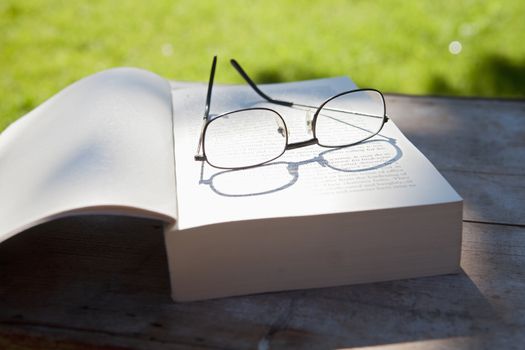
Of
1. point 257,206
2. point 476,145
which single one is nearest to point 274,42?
point 476,145

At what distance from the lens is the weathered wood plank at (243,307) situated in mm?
665

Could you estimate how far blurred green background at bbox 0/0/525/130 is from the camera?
2.54 metres

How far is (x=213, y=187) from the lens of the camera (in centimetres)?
78

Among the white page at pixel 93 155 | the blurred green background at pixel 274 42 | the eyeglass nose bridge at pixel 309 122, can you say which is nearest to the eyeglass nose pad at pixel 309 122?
the eyeglass nose bridge at pixel 309 122

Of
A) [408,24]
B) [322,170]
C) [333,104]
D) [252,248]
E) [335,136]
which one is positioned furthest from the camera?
[408,24]

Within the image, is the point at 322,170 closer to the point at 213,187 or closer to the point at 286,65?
the point at 213,187

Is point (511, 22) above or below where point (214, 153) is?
above

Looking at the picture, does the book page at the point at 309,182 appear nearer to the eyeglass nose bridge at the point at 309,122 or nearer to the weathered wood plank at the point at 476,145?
the eyeglass nose bridge at the point at 309,122

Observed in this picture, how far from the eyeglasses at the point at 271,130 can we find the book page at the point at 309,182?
2cm

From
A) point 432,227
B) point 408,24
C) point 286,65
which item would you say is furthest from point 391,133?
point 408,24

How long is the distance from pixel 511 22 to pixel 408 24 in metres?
0.45

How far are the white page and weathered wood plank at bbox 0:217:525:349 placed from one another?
10 centimetres

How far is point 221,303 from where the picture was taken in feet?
2.35

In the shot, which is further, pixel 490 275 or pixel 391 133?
pixel 391 133
